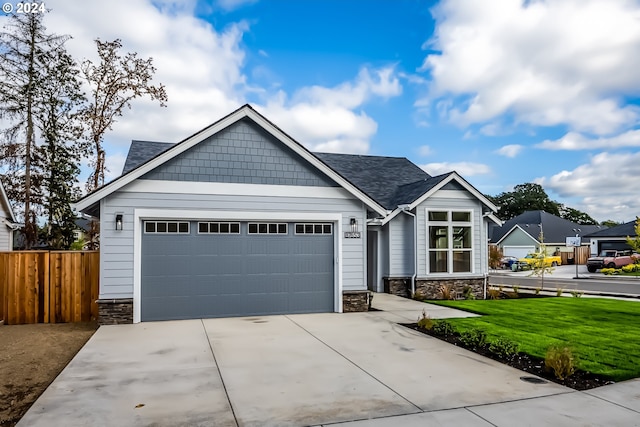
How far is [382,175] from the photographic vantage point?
1920 cm

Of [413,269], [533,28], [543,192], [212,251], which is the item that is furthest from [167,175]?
[543,192]

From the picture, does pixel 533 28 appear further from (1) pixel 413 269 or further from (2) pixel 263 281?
(2) pixel 263 281

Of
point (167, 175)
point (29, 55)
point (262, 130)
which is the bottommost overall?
point (167, 175)

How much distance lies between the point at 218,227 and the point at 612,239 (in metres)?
38.7

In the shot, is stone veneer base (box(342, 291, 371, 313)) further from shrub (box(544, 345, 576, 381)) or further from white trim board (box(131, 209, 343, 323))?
shrub (box(544, 345, 576, 381))

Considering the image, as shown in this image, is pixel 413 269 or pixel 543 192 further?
pixel 543 192

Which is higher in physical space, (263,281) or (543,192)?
(543,192)

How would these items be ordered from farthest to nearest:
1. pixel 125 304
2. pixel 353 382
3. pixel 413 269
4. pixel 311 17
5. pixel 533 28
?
1. pixel 413 269
2. pixel 311 17
3. pixel 533 28
4. pixel 125 304
5. pixel 353 382

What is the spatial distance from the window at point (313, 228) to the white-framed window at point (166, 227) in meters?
2.83

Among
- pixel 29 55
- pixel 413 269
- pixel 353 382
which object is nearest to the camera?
pixel 353 382

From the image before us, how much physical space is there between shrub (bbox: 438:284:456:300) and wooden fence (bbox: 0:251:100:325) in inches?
423

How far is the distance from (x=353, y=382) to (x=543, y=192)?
258 feet

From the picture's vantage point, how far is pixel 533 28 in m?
11.8

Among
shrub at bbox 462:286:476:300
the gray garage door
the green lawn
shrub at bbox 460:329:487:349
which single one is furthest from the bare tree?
shrub at bbox 460:329:487:349
